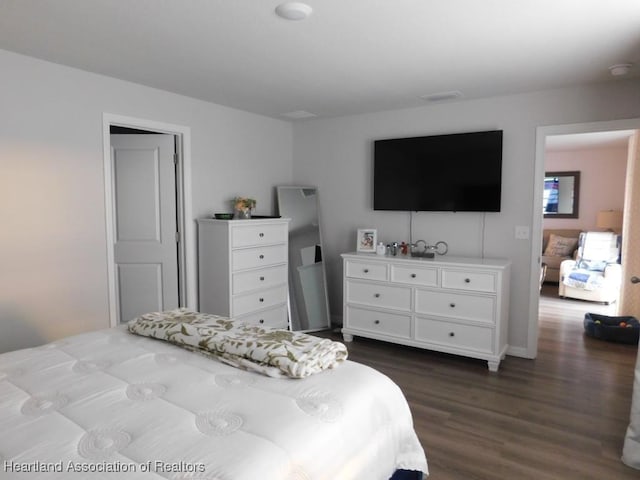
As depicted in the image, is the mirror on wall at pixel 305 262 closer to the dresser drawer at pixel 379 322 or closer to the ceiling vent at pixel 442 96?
the dresser drawer at pixel 379 322

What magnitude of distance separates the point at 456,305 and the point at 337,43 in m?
2.29

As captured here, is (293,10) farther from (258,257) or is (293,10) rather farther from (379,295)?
(379,295)

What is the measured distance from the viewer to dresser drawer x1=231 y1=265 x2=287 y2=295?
12.5 feet

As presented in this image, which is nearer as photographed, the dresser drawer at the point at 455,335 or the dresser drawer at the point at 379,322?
the dresser drawer at the point at 455,335

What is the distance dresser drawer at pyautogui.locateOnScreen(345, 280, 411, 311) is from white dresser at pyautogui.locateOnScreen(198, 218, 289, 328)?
75 cm

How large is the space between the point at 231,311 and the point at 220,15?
240 centimetres

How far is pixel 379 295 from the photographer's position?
4004 mm

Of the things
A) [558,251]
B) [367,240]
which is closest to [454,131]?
[367,240]

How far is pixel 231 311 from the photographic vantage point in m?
3.75

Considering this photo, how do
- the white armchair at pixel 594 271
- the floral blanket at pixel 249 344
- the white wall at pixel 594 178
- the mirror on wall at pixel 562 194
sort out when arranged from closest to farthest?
1. the floral blanket at pixel 249 344
2. the white armchair at pixel 594 271
3. the white wall at pixel 594 178
4. the mirror on wall at pixel 562 194

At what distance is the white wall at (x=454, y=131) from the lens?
352 cm

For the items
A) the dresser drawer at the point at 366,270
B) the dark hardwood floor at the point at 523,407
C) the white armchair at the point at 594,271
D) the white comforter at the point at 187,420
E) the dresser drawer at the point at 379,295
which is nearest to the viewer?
the white comforter at the point at 187,420

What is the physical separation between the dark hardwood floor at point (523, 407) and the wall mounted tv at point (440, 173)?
1.40 metres

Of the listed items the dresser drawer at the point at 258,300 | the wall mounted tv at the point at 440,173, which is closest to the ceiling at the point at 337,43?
the wall mounted tv at the point at 440,173
